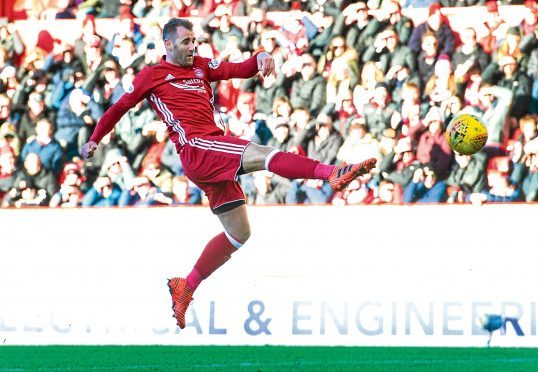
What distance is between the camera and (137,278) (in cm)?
1194

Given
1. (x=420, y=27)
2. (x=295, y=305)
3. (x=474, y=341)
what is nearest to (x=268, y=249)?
(x=295, y=305)

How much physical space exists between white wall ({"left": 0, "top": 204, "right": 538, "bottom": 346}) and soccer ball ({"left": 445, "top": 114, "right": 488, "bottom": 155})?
2925mm

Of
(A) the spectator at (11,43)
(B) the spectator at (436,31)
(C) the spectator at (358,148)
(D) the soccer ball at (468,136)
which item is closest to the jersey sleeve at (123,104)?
(D) the soccer ball at (468,136)

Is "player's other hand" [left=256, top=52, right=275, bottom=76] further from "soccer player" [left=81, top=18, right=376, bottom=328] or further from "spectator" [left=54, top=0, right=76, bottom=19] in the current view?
"spectator" [left=54, top=0, right=76, bottom=19]

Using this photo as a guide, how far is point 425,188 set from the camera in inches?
464

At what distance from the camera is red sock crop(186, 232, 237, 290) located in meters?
8.52

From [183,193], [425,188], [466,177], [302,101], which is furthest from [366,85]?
[183,193]

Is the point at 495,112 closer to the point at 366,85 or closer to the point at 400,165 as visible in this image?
the point at 400,165

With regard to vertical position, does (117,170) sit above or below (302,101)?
below

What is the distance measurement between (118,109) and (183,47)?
0.66 metres

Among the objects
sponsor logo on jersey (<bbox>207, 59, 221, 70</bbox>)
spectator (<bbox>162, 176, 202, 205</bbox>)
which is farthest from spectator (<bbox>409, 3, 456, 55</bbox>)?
sponsor logo on jersey (<bbox>207, 59, 221, 70</bbox>)

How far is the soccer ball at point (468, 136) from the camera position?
847 cm
